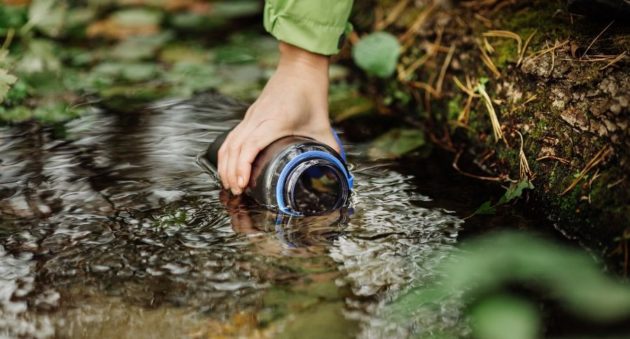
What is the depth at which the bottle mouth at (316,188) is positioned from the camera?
5.61 ft

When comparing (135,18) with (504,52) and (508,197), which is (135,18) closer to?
(504,52)

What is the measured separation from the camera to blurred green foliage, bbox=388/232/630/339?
53.0 inches

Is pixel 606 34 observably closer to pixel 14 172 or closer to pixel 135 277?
pixel 135 277

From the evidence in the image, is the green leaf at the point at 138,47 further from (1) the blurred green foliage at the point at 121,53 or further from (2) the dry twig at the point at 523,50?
(2) the dry twig at the point at 523,50

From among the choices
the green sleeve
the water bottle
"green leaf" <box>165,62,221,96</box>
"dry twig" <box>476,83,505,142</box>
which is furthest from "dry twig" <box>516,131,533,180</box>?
"green leaf" <box>165,62,221,96</box>

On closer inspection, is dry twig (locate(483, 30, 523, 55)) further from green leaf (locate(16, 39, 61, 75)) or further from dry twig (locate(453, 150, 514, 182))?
green leaf (locate(16, 39, 61, 75))

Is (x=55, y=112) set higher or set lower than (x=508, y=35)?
lower

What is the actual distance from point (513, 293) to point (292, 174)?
568 millimetres

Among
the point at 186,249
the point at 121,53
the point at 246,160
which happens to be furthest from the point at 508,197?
the point at 121,53

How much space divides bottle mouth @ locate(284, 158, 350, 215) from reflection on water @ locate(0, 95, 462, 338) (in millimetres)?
54

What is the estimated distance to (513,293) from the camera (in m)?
1.44

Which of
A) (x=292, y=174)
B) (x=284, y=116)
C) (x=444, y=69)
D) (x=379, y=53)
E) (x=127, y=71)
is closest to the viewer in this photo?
(x=292, y=174)

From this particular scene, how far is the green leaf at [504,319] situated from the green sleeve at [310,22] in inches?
32.6

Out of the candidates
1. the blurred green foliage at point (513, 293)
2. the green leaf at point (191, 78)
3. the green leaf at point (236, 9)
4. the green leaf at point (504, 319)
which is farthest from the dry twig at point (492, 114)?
the green leaf at point (236, 9)
